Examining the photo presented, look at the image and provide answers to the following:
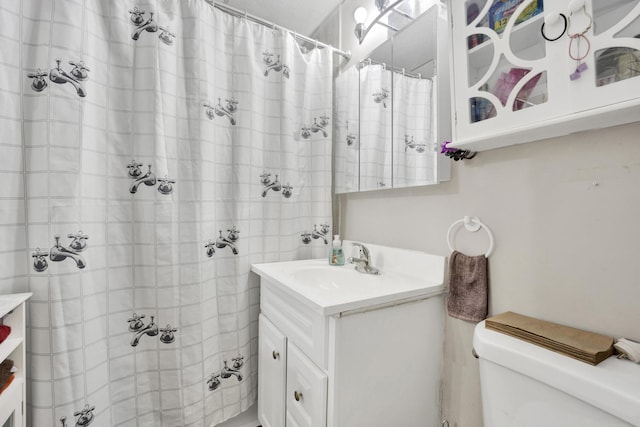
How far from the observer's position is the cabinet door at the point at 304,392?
32.4 inches

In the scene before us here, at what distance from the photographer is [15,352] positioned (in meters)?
0.84

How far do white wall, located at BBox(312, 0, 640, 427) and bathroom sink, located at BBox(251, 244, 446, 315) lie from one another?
0.10 m

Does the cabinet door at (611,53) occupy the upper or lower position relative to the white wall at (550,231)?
upper

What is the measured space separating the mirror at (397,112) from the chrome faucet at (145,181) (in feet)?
3.01

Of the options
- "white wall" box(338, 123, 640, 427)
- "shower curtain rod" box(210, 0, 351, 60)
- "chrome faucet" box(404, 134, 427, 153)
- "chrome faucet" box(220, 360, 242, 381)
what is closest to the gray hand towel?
"white wall" box(338, 123, 640, 427)

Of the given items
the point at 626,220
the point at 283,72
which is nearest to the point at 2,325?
the point at 283,72

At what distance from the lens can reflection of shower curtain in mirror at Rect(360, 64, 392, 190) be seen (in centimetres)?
127

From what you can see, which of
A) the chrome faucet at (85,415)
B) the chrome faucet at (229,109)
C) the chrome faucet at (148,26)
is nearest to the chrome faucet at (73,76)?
the chrome faucet at (148,26)

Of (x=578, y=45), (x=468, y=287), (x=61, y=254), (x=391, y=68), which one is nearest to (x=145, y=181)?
(x=61, y=254)

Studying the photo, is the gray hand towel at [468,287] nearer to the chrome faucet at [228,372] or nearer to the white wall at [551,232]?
the white wall at [551,232]

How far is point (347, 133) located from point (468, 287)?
38.5 inches

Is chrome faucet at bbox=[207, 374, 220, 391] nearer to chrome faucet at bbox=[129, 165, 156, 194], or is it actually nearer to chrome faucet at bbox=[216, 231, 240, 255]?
chrome faucet at bbox=[216, 231, 240, 255]

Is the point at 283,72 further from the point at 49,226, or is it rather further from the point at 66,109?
the point at 49,226

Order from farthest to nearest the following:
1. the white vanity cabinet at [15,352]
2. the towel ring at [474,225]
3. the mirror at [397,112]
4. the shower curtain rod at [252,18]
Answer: the shower curtain rod at [252,18], the mirror at [397,112], the towel ring at [474,225], the white vanity cabinet at [15,352]
